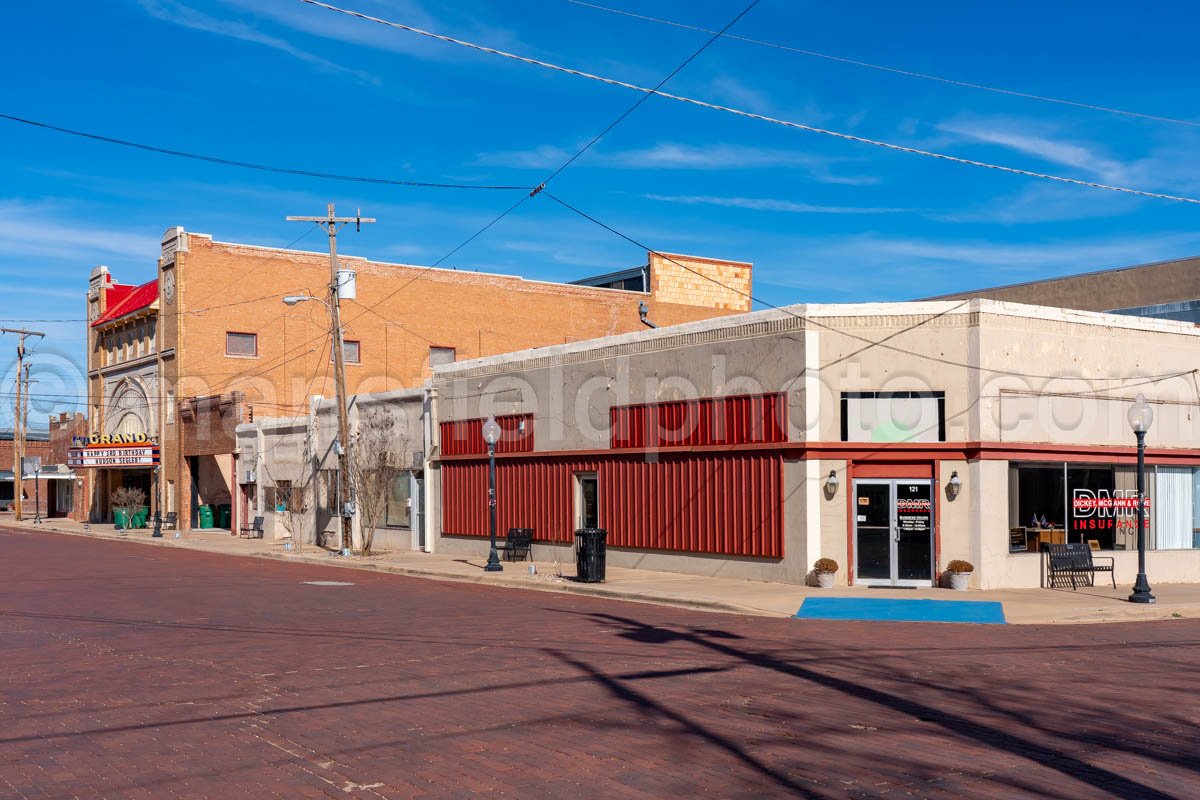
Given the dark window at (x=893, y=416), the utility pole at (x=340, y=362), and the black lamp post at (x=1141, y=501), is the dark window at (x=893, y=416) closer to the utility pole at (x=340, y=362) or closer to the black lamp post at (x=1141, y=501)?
the black lamp post at (x=1141, y=501)

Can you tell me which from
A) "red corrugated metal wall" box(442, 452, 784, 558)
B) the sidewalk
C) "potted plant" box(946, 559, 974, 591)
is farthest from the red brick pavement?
"red corrugated metal wall" box(442, 452, 784, 558)

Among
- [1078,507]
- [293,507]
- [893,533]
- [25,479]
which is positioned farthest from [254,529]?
[25,479]

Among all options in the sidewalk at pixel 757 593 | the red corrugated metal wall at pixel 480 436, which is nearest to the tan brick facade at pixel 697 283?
the red corrugated metal wall at pixel 480 436

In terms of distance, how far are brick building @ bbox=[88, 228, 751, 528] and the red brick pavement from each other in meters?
34.5

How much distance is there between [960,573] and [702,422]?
21.7 ft

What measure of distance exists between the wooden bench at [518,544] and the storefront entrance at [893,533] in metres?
10.2

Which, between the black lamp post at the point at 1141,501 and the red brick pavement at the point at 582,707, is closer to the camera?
the red brick pavement at the point at 582,707

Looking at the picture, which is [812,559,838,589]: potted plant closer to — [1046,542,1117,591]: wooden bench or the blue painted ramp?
the blue painted ramp

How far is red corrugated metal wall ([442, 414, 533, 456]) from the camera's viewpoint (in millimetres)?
30969

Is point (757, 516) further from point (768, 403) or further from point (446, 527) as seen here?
point (446, 527)

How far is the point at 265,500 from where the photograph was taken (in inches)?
1796

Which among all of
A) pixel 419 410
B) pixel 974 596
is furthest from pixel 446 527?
pixel 974 596

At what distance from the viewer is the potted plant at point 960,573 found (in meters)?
21.6

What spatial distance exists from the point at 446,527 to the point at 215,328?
2417 cm
